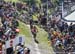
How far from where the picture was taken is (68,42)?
2550 cm

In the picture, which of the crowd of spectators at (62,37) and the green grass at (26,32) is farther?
the green grass at (26,32)

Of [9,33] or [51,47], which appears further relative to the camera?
[51,47]

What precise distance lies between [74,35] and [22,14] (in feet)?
32.3

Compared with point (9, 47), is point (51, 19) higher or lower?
lower

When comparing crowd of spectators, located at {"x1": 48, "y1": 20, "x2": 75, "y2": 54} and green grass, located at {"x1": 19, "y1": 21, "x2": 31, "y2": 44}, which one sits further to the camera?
green grass, located at {"x1": 19, "y1": 21, "x2": 31, "y2": 44}

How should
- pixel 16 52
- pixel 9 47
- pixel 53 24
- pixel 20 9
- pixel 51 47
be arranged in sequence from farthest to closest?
pixel 20 9, pixel 53 24, pixel 51 47, pixel 16 52, pixel 9 47

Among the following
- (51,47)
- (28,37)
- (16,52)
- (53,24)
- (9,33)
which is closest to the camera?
(16,52)

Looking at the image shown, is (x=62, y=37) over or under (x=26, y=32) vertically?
over

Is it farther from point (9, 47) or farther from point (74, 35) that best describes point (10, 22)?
point (9, 47)

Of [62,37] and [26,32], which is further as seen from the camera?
[26,32]

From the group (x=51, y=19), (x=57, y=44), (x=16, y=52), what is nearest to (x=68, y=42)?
(x=57, y=44)

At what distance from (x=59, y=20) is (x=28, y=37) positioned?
15.3 ft

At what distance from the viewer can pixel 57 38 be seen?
86.6 feet

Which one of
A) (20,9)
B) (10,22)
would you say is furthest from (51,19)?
(10,22)
